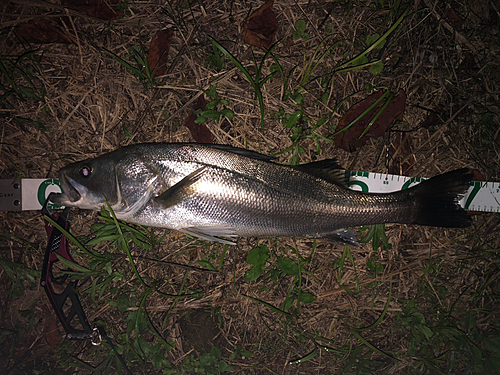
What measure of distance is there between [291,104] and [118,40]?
2.10 m

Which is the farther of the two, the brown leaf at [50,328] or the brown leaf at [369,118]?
the brown leaf at [50,328]

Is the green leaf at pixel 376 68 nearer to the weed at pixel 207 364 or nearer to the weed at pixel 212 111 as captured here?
the weed at pixel 212 111

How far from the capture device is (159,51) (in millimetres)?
2873

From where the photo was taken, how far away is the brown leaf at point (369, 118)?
2.90 m

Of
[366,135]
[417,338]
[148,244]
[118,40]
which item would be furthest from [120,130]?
[417,338]

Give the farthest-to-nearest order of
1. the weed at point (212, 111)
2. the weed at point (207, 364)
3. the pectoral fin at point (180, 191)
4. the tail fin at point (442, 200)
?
the weed at point (207, 364), the weed at point (212, 111), the tail fin at point (442, 200), the pectoral fin at point (180, 191)

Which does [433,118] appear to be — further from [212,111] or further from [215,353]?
[215,353]

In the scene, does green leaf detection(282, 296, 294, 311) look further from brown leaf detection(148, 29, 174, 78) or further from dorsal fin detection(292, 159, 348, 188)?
brown leaf detection(148, 29, 174, 78)

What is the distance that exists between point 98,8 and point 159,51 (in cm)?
82

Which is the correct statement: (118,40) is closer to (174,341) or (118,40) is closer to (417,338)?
(174,341)

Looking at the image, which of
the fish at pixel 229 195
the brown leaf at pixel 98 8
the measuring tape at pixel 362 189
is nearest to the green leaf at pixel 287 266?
the fish at pixel 229 195

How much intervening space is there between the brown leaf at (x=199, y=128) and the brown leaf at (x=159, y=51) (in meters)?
0.56

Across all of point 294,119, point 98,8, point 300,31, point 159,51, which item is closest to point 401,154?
point 294,119

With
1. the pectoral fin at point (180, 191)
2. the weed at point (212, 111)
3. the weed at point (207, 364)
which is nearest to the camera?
the pectoral fin at point (180, 191)
